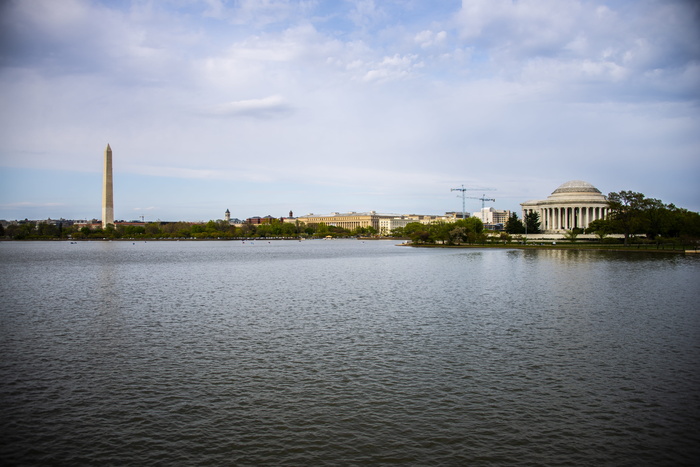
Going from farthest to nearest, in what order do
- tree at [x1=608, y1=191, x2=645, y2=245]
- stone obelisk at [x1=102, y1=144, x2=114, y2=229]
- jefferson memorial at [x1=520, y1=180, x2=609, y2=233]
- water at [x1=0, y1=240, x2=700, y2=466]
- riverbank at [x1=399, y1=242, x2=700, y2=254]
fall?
stone obelisk at [x1=102, y1=144, x2=114, y2=229], jefferson memorial at [x1=520, y1=180, x2=609, y2=233], tree at [x1=608, y1=191, x2=645, y2=245], riverbank at [x1=399, y1=242, x2=700, y2=254], water at [x1=0, y1=240, x2=700, y2=466]

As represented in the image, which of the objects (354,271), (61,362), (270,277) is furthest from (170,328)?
(354,271)

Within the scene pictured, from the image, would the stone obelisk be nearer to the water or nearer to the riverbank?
the riverbank

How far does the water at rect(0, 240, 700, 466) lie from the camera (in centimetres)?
1033

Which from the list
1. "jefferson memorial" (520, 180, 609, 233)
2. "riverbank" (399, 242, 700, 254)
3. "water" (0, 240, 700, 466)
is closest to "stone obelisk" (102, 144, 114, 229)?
"riverbank" (399, 242, 700, 254)

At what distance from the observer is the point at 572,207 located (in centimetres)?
12938

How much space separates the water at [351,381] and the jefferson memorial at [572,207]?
357 feet

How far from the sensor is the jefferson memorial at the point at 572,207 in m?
129

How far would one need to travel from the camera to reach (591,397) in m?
12.9

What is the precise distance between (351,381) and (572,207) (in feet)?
419

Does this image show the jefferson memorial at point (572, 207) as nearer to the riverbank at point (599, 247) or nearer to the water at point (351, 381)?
the riverbank at point (599, 247)

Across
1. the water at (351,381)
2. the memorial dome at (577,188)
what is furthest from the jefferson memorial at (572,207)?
the water at (351,381)

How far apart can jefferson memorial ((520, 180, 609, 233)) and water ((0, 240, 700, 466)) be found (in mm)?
108943

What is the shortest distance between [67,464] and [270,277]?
106ft

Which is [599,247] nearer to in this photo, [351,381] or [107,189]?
[351,381]
